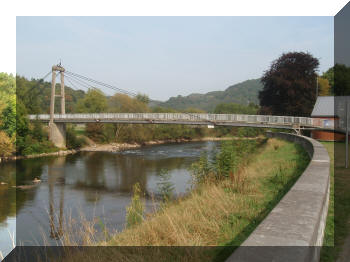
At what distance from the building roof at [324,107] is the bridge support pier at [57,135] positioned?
3198 cm

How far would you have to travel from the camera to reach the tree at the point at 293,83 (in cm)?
3438

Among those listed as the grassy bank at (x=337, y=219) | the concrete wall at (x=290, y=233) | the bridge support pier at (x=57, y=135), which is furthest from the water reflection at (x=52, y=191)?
the bridge support pier at (x=57, y=135)

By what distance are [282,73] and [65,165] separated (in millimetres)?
25977

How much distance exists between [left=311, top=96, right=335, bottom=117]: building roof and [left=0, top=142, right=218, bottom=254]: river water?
12.5 m

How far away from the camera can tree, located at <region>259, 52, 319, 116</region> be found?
113 feet

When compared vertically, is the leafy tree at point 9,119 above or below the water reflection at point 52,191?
above

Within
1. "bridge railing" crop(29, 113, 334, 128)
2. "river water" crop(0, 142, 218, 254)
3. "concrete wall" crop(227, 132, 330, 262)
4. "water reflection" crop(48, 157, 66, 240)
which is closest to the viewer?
"concrete wall" crop(227, 132, 330, 262)

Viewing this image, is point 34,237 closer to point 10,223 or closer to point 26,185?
point 10,223

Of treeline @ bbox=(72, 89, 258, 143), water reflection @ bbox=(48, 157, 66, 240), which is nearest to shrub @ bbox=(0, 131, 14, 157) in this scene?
water reflection @ bbox=(48, 157, 66, 240)

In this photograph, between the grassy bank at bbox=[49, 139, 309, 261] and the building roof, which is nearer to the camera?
the grassy bank at bbox=[49, 139, 309, 261]

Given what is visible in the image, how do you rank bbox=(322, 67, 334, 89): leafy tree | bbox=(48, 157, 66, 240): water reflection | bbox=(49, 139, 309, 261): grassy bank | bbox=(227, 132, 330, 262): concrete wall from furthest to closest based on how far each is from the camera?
bbox=(322, 67, 334, 89): leafy tree → bbox=(48, 157, 66, 240): water reflection → bbox=(49, 139, 309, 261): grassy bank → bbox=(227, 132, 330, 262): concrete wall

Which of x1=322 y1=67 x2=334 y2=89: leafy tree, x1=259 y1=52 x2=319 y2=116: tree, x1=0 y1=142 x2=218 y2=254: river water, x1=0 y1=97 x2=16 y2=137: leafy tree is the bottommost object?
x1=0 y1=142 x2=218 y2=254: river water

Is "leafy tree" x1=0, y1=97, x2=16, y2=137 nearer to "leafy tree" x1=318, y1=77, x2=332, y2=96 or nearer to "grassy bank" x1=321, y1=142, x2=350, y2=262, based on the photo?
"grassy bank" x1=321, y1=142, x2=350, y2=262

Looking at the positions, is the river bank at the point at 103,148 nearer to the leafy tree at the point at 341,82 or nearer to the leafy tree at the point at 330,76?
the leafy tree at the point at 341,82
